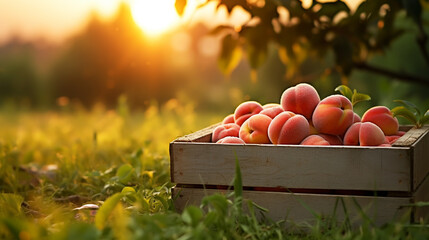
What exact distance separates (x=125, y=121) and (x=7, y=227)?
2.76 m

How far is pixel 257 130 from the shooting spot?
6.46 feet

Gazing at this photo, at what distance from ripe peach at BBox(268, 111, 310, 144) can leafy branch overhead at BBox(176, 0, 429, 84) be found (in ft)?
1.90

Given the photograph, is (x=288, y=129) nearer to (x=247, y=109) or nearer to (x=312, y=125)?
(x=312, y=125)

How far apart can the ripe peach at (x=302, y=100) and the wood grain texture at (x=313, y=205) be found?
1.15 ft

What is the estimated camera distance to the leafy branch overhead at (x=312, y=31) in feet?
7.79

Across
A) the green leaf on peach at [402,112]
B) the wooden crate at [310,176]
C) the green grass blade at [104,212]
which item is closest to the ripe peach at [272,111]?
the wooden crate at [310,176]

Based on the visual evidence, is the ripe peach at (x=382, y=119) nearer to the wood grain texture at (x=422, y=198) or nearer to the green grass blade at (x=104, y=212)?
the wood grain texture at (x=422, y=198)

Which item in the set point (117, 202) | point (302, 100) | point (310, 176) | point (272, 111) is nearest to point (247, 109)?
point (272, 111)

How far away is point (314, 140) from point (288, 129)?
96 mm

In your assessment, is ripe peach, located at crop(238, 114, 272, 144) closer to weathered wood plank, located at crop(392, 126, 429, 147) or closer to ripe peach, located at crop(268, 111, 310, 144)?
ripe peach, located at crop(268, 111, 310, 144)

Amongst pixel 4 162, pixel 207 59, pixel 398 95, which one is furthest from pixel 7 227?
pixel 207 59

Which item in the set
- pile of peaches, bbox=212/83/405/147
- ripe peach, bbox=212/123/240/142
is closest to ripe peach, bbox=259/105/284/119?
pile of peaches, bbox=212/83/405/147

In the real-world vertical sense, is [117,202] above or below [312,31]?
below

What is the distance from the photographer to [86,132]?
4594 millimetres
